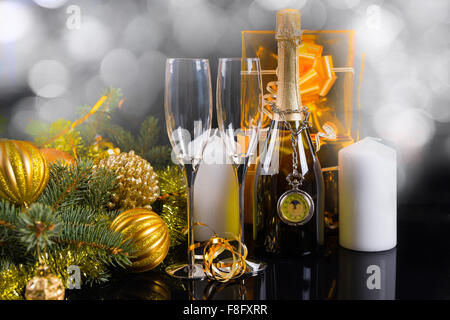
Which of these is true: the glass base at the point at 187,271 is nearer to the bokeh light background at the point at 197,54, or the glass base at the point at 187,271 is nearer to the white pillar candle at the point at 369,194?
the white pillar candle at the point at 369,194

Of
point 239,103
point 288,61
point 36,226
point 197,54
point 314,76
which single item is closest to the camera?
point 36,226

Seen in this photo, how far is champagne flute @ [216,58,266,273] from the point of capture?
2.00ft

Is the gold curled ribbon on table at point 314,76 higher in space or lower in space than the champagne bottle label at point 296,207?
higher

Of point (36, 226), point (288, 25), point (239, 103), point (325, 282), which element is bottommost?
point (325, 282)

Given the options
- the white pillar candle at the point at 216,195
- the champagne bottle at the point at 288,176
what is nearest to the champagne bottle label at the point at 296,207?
the champagne bottle at the point at 288,176

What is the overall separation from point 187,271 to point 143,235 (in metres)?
0.08

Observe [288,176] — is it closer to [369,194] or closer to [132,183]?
[369,194]

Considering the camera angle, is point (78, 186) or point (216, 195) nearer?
point (78, 186)

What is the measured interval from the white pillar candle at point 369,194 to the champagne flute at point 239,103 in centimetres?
20

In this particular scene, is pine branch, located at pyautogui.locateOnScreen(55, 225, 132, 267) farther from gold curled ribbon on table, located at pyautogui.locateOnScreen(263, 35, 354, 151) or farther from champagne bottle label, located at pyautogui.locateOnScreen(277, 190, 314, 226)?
gold curled ribbon on table, located at pyautogui.locateOnScreen(263, 35, 354, 151)

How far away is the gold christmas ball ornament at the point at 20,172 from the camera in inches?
22.8

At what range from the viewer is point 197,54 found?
1052mm

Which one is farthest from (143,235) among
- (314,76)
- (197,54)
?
(197,54)

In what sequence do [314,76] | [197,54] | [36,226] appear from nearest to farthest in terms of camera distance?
[36,226]
[314,76]
[197,54]
